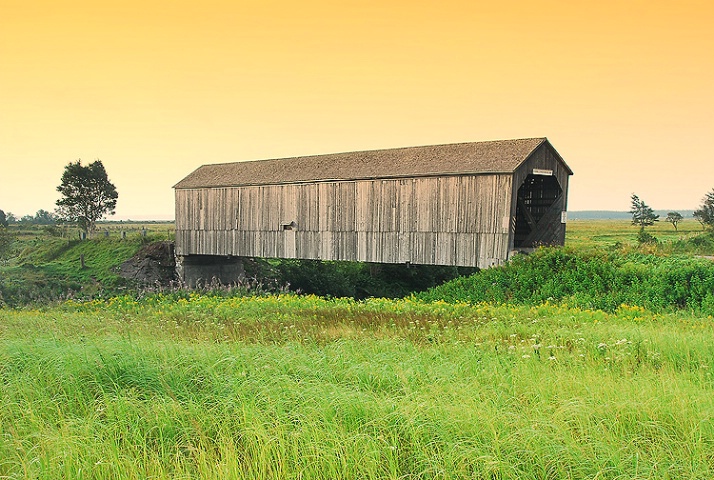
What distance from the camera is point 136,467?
3840mm

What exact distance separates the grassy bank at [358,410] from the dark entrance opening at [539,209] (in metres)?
15.4

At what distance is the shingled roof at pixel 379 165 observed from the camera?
20.4 metres

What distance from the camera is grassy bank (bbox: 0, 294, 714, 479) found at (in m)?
3.82

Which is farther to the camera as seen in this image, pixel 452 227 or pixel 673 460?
pixel 452 227

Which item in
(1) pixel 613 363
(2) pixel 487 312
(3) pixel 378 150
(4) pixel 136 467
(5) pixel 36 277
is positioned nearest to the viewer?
(4) pixel 136 467

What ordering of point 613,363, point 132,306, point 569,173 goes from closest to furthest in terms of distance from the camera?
point 613,363
point 132,306
point 569,173

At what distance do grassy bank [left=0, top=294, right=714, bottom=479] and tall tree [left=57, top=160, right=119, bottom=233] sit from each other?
142ft

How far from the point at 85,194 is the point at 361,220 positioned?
3264 cm

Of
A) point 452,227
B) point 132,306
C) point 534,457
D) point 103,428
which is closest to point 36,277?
point 132,306

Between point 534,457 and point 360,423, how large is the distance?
4.15ft

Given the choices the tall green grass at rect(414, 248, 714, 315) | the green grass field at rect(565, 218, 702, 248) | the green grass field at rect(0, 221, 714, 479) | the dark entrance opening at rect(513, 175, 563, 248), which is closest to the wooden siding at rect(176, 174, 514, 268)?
the tall green grass at rect(414, 248, 714, 315)

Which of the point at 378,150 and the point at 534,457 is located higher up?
the point at 378,150

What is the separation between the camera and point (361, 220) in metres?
23.2

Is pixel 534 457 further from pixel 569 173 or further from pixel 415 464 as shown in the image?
pixel 569 173
